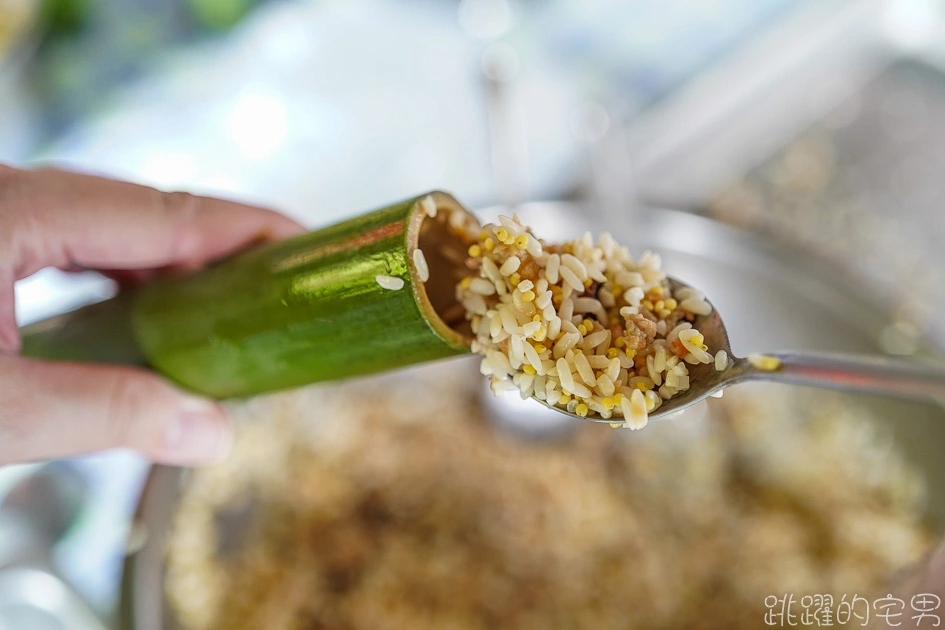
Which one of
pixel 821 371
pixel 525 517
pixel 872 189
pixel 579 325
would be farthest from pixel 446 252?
pixel 872 189

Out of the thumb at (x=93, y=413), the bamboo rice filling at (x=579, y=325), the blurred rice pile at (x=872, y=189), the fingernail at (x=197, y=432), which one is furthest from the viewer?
the blurred rice pile at (x=872, y=189)

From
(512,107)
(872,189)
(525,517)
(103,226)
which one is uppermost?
(512,107)

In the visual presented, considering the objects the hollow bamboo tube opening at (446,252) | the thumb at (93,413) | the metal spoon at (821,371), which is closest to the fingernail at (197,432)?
the thumb at (93,413)

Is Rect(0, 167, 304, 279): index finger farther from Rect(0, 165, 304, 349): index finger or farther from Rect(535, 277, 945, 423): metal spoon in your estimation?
Rect(535, 277, 945, 423): metal spoon

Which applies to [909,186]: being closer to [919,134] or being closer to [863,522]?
[919,134]

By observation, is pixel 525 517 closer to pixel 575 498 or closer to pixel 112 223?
pixel 575 498

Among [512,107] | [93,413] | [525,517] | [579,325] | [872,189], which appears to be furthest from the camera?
[512,107]

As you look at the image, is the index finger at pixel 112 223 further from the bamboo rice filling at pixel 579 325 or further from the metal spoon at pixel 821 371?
the metal spoon at pixel 821 371
